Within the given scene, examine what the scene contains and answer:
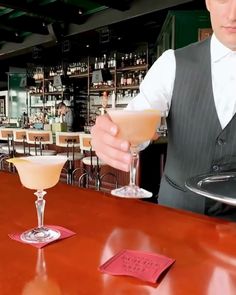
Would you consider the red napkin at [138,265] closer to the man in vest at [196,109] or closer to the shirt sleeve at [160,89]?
the man in vest at [196,109]

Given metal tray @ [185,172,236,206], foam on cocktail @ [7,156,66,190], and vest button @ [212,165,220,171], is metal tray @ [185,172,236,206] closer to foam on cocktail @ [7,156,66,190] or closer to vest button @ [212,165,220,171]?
vest button @ [212,165,220,171]

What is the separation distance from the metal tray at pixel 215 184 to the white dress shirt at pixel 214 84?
30cm

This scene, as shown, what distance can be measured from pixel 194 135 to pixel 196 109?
11 centimetres

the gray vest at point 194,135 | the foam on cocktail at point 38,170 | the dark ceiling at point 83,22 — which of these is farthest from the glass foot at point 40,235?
the dark ceiling at point 83,22

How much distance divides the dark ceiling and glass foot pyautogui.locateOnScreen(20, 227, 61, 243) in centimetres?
505

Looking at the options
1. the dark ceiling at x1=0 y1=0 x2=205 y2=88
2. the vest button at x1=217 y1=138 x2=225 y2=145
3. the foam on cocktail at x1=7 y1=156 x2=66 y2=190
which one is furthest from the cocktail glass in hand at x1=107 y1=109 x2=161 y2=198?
the dark ceiling at x1=0 y1=0 x2=205 y2=88

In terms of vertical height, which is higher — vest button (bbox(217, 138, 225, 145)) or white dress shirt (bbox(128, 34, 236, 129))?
white dress shirt (bbox(128, 34, 236, 129))

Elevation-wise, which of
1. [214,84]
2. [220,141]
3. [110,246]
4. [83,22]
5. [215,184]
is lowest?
[110,246]

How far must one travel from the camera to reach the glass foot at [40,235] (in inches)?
37.5

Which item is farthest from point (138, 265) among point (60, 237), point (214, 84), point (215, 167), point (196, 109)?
point (214, 84)

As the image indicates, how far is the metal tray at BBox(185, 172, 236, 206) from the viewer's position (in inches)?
39.8

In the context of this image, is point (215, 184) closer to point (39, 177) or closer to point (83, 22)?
point (39, 177)

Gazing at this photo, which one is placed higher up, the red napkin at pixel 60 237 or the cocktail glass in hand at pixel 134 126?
the cocktail glass in hand at pixel 134 126

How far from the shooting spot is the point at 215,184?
117 cm
